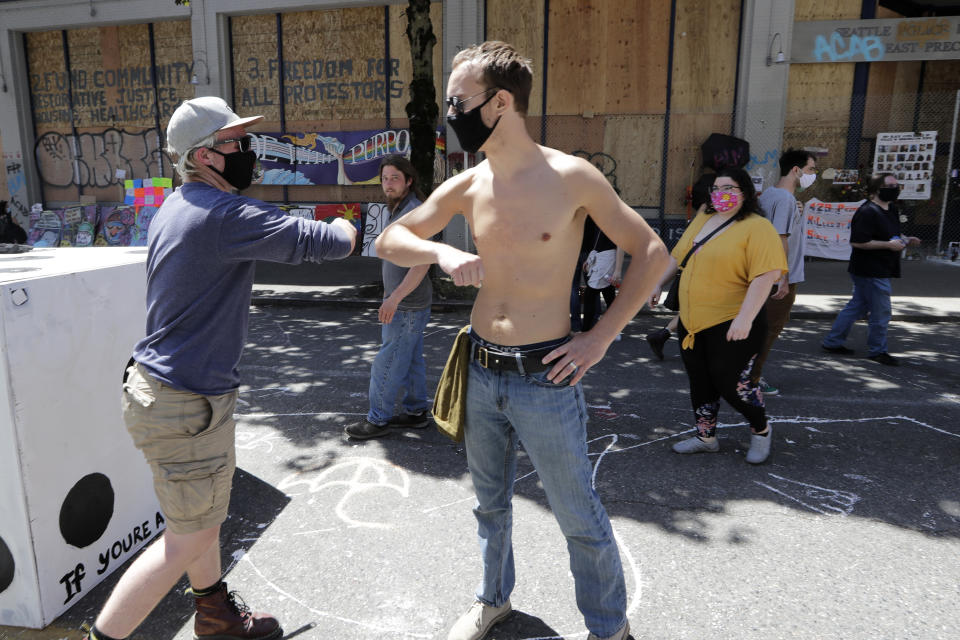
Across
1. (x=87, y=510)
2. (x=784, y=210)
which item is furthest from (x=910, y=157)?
(x=87, y=510)

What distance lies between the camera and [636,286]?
2061mm

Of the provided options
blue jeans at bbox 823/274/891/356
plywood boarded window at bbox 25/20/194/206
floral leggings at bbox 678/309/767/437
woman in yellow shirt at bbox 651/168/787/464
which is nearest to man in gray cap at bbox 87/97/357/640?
woman in yellow shirt at bbox 651/168/787/464

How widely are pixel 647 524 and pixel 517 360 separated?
1674 mm

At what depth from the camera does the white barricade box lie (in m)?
2.43

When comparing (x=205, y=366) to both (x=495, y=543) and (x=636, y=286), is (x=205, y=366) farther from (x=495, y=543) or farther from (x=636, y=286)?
(x=636, y=286)

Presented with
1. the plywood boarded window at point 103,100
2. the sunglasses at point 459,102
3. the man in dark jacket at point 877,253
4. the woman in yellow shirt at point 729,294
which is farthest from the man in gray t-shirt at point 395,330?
the plywood boarded window at point 103,100

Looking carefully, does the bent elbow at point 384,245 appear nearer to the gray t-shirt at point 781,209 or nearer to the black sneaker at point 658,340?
the gray t-shirt at point 781,209

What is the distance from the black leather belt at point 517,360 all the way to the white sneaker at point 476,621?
989mm

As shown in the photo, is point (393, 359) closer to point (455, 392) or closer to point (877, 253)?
point (455, 392)

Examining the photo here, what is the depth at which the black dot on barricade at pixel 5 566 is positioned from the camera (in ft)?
8.31

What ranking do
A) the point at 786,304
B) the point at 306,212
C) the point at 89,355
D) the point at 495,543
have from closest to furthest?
1. the point at 495,543
2. the point at 89,355
3. the point at 786,304
4. the point at 306,212

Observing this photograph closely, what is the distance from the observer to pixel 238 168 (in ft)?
7.72

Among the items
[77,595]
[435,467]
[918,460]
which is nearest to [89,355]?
[77,595]

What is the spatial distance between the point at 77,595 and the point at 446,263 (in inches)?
85.8
